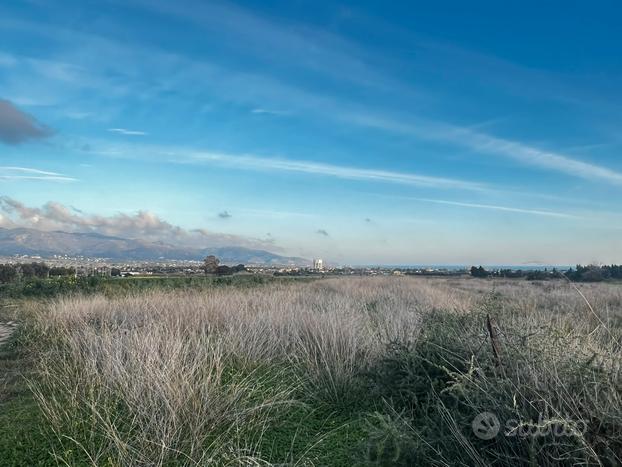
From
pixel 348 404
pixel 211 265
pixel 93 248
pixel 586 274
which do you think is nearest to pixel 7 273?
pixel 211 265

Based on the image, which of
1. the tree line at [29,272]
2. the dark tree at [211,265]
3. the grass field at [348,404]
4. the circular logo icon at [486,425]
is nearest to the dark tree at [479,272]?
the dark tree at [211,265]

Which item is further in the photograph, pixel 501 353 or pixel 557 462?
pixel 501 353

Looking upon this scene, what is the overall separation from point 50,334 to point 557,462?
939 centimetres

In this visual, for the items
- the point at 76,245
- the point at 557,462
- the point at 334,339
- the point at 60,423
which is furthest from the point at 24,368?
the point at 76,245

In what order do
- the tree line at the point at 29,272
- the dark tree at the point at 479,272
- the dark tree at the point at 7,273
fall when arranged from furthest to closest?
the dark tree at the point at 479,272
the tree line at the point at 29,272
the dark tree at the point at 7,273

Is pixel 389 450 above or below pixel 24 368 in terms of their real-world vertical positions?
above

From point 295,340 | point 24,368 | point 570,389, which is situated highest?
point 570,389

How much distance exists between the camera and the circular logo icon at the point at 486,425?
2.83 meters

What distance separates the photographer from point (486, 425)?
9.77ft

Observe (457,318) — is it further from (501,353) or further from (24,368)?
(24,368)

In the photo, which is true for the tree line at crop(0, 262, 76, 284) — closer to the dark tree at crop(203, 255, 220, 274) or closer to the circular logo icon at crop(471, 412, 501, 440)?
the dark tree at crop(203, 255, 220, 274)

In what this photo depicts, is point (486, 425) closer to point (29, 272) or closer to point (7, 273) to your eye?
point (7, 273)

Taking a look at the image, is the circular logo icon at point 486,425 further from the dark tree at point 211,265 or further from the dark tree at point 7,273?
the dark tree at point 211,265

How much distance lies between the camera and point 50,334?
939 cm
